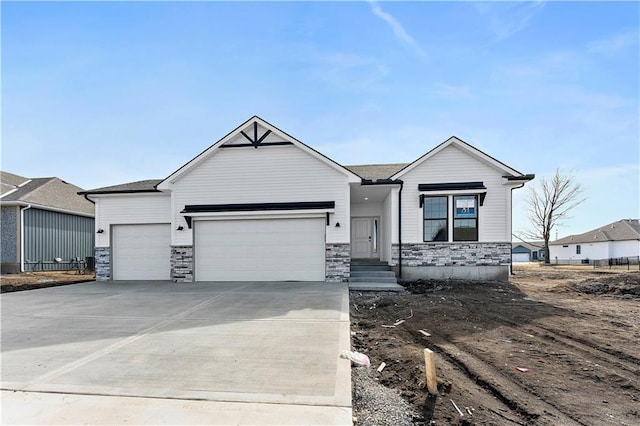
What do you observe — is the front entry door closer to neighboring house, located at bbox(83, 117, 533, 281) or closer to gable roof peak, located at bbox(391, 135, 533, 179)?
neighboring house, located at bbox(83, 117, 533, 281)

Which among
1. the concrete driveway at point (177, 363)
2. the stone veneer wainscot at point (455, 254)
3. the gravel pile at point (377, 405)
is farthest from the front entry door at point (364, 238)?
the gravel pile at point (377, 405)

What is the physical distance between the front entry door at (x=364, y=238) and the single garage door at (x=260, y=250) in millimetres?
4038

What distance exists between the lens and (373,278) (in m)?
11.3

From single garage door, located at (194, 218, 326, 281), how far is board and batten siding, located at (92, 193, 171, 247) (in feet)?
6.43

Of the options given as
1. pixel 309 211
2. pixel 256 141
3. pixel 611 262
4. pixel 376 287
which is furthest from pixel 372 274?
pixel 611 262

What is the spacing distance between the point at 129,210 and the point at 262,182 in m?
5.78

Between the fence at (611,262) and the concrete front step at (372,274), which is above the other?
the concrete front step at (372,274)

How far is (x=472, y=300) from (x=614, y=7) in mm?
7852

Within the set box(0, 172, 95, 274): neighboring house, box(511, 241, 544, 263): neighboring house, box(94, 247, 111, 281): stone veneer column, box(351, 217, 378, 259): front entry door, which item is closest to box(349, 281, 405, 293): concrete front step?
box(351, 217, 378, 259): front entry door

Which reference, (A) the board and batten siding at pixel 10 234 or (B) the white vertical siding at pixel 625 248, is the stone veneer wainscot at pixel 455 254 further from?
(B) the white vertical siding at pixel 625 248

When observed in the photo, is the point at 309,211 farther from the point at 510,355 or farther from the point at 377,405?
the point at 377,405

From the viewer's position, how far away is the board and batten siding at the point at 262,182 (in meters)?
11.5

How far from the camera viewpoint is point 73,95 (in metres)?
10.5

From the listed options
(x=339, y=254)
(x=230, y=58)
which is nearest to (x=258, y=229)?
(x=339, y=254)
